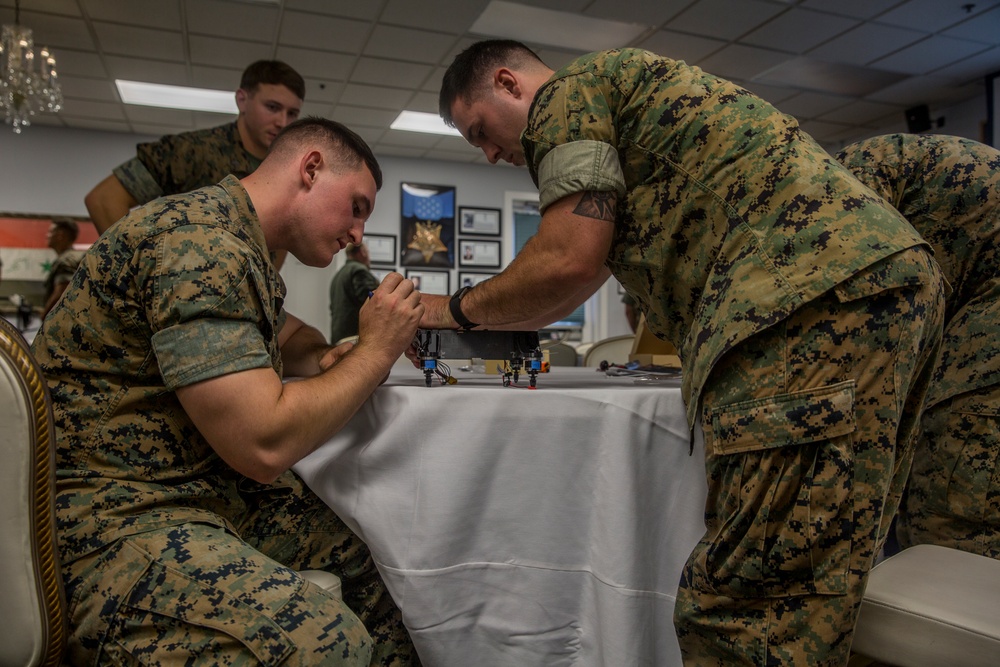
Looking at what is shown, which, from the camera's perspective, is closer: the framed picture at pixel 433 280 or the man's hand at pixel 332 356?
the man's hand at pixel 332 356

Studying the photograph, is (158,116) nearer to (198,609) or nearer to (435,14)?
(435,14)

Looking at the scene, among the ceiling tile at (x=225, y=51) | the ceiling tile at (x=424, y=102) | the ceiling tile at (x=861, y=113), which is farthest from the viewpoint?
the ceiling tile at (x=861, y=113)

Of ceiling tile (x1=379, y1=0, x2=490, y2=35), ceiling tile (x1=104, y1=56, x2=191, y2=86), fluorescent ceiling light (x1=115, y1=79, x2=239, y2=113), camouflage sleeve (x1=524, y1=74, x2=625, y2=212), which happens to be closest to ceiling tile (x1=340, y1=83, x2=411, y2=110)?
fluorescent ceiling light (x1=115, y1=79, x2=239, y2=113)

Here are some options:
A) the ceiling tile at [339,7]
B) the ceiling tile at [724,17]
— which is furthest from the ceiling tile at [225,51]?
the ceiling tile at [724,17]

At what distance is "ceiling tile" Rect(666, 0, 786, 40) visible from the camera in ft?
14.3

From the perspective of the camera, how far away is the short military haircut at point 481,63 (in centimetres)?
130

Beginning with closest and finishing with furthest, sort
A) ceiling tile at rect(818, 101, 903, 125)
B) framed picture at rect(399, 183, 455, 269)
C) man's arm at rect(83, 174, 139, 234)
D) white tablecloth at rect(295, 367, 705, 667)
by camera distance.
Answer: white tablecloth at rect(295, 367, 705, 667) → man's arm at rect(83, 174, 139, 234) → ceiling tile at rect(818, 101, 903, 125) → framed picture at rect(399, 183, 455, 269)

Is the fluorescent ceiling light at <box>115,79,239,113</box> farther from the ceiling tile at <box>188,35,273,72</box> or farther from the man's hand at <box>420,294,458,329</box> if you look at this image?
the man's hand at <box>420,294,458,329</box>

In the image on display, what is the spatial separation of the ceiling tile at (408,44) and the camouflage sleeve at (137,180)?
268 centimetres

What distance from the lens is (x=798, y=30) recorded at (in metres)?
4.72

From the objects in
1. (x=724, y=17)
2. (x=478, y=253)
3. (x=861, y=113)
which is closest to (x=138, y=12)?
(x=724, y=17)

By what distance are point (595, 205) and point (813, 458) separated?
1.58 ft

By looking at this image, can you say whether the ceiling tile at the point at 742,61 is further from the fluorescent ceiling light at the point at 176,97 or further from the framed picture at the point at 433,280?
the fluorescent ceiling light at the point at 176,97

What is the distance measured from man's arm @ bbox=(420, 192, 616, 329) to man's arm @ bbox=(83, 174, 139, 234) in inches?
71.8
